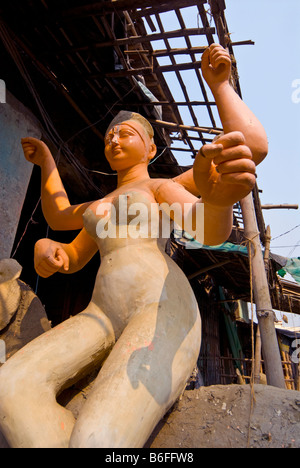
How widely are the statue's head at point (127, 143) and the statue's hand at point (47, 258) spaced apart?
2.03 feet

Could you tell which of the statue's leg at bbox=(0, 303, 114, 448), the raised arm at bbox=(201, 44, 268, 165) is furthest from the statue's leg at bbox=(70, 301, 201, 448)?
the raised arm at bbox=(201, 44, 268, 165)

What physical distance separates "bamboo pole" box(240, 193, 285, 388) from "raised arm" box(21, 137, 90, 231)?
5.21 ft

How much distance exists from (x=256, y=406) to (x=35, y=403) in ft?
3.22

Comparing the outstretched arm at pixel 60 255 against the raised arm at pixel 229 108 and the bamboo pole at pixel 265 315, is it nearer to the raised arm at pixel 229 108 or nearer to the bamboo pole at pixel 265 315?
the raised arm at pixel 229 108

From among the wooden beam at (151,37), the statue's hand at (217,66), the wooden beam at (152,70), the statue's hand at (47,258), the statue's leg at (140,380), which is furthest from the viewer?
the wooden beam at (152,70)

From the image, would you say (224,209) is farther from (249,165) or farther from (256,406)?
(256,406)

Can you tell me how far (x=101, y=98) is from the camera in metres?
3.92

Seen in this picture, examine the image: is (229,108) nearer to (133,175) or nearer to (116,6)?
(133,175)

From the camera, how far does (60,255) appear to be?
6.44 ft

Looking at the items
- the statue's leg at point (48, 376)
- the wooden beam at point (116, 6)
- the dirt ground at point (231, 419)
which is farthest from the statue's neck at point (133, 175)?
the wooden beam at point (116, 6)

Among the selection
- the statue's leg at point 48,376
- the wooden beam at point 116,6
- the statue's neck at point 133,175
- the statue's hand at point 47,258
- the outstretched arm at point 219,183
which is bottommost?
the statue's leg at point 48,376

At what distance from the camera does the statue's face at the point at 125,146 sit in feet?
6.66

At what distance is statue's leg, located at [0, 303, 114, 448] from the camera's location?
125 centimetres
